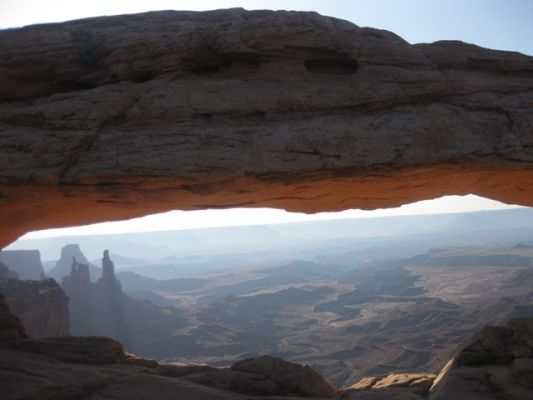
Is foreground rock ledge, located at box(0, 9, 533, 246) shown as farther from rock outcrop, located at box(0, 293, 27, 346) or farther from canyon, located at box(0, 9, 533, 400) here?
rock outcrop, located at box(0, 293, 27, 346)

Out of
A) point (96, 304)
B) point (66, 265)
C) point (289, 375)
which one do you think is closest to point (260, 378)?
point (289, 375)

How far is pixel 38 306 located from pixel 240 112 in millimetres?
47275

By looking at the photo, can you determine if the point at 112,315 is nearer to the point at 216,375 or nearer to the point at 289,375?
the point at 216,375

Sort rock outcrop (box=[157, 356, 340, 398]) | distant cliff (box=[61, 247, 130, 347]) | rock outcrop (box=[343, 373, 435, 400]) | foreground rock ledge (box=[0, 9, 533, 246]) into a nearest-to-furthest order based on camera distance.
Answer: foreground rock ledge (box=[0, 9, 533, 246]) < rock outcrop (box=[343, 373, 435, 400]) < rock outcrop (box=[157, 356, 340, 398]) < distant cliff (box=[61, 247, 130, 347])

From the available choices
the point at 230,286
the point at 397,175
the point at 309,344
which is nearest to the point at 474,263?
the point at 230,286

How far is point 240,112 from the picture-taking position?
43.1ft

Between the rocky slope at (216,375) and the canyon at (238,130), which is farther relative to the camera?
the canyon at (238,130)

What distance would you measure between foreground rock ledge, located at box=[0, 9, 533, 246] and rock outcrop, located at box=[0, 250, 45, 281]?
422 ft

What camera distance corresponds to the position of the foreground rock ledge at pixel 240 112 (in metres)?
12.3

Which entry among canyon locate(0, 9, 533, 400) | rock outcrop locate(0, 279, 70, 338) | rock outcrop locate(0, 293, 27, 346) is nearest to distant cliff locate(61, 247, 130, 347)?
rock outcrop locate(0, 279, 70, 338)

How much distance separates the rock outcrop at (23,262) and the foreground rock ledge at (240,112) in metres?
129

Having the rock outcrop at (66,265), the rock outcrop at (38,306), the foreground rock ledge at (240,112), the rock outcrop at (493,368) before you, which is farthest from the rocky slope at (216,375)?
the rock outcrop at (66,265)

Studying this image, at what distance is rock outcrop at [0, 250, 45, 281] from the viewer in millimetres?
123125

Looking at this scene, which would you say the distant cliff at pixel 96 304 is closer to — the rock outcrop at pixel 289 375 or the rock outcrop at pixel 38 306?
the rock outcrop at pixel 38 306
